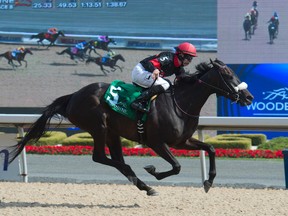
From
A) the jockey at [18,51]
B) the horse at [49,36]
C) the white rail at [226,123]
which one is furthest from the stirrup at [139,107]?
the horse at [49,36]

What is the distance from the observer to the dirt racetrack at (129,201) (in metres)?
7.36

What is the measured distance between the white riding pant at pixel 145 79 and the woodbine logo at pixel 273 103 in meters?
12.6

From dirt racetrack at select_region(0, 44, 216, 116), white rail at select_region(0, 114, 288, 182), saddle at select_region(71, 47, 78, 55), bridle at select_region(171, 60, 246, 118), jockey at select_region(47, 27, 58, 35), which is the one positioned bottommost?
dirt racetrack at select_region(0, 44, 216, 116)

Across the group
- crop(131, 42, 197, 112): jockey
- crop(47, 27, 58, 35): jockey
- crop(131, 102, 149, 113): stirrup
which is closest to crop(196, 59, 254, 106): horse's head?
crop(131, 42, 197, 112): jockey

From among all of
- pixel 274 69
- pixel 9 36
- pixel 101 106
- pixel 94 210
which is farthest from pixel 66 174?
pixel 9 36

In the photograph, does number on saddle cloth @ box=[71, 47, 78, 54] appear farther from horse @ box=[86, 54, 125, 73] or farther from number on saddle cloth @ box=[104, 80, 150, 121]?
number on saddle cloth @ box=[104, 80, 150, 121]

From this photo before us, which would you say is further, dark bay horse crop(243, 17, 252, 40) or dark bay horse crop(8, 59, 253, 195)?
dark bay horse crop(243, 17, 252, 40)

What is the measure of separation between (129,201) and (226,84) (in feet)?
5.53

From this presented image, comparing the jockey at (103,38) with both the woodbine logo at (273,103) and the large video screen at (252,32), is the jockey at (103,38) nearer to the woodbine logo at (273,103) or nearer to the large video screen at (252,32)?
the large video screen at (252,32)

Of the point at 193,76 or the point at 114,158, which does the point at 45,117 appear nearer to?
the point at 114,158

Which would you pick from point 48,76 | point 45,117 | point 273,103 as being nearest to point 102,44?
point 48,76

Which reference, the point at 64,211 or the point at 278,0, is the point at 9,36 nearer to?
the point at 278,0

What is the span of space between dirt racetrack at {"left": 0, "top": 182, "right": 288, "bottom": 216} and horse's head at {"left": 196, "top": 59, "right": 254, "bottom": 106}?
1140 millimetres

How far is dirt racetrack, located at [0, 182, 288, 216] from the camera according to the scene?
7.36 metres
